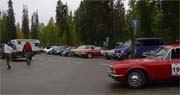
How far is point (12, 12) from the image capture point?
11556 cm

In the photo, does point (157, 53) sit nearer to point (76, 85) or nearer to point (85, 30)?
point (76, 85)

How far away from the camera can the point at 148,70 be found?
1370 centimetres

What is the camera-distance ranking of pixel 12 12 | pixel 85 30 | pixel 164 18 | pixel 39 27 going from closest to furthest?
pixel 164 18
pixel 85 30
pixel 12 12
pixel 39 27

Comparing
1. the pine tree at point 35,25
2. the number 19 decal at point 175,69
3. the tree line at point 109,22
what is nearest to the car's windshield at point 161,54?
the number 19 decal at point 175,69

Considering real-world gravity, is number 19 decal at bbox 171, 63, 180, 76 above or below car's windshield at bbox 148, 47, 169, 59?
below

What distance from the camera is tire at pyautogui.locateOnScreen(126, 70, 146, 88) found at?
13.7m

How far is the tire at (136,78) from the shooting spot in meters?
13.7

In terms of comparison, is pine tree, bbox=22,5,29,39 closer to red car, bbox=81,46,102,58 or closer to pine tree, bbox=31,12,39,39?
pine tree, bbox=31,12,39,39

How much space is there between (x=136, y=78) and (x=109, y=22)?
4551 cm

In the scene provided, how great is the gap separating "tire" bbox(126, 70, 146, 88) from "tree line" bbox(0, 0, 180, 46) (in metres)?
26.3

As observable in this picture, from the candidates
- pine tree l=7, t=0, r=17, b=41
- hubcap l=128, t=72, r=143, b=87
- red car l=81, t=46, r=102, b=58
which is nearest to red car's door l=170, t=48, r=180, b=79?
hubcap l=128, t=72, r=143, b=87

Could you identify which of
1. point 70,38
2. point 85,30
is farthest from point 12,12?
point 85,30

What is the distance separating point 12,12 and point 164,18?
79.3m

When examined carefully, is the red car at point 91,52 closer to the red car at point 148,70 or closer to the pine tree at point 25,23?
the red car at point 148,70
